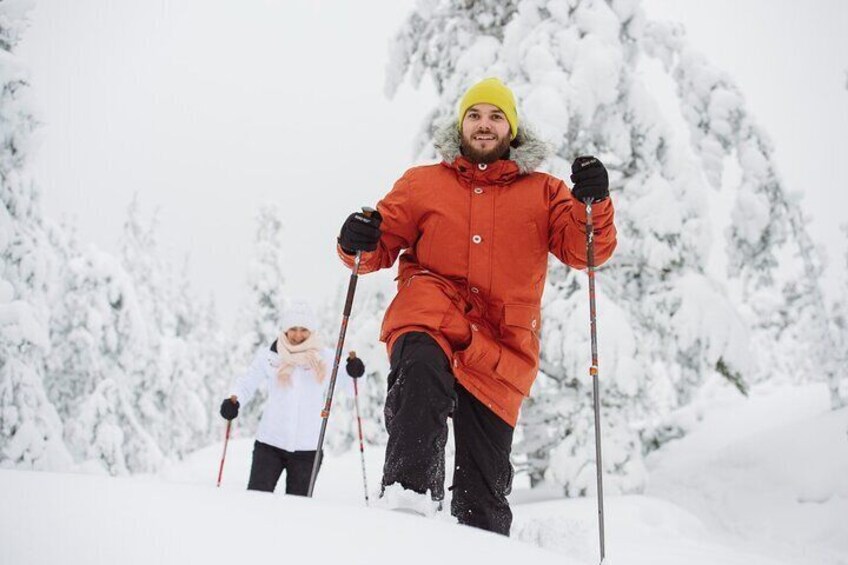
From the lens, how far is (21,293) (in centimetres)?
1105

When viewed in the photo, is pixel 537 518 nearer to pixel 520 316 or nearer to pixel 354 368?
pixel 354 368

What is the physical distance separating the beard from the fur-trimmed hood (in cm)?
4

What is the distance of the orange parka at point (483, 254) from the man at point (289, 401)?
3136 millimetres

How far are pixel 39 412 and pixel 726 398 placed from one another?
49.6 ft

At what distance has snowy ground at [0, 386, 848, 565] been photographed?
1.65 meters

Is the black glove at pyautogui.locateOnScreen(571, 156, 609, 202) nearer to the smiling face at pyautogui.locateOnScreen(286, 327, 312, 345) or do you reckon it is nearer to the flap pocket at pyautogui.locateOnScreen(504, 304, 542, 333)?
the flap pocket at pyautogui.locateOnScreen(504, 304, 542, 333)

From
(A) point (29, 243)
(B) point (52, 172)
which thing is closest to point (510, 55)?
(A) point (29, 243)

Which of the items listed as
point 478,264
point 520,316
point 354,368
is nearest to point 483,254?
point 478,264

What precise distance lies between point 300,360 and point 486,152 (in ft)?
12.3

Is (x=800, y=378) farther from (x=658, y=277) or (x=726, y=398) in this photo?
(x=658, y=277)

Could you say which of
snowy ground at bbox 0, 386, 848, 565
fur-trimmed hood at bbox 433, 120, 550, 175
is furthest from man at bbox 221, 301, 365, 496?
fur-trimmed hood at bbox 433, 120, 550, 175

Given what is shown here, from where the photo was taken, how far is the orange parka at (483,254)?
11.3 feet

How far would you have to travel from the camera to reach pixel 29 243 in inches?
438

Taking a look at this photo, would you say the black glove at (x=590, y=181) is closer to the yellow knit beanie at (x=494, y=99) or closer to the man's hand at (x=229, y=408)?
the yellow knit beanie at (x=494, y=99)
